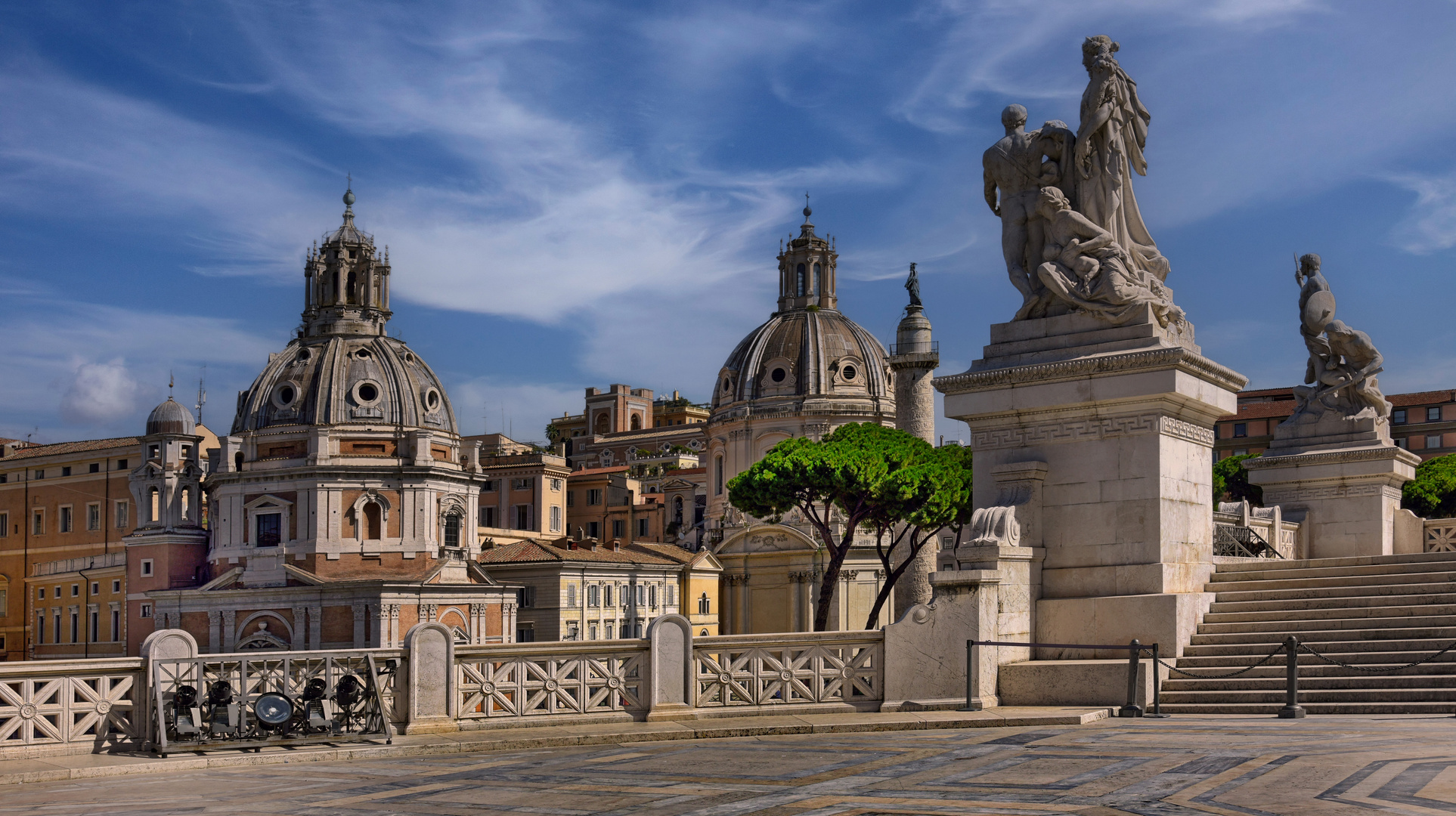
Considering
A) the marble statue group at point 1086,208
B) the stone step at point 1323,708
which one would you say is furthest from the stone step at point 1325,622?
the marble statue group at point 1086,208

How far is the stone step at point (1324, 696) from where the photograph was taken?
1339cm

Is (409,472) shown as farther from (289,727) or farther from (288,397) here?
(289,727)

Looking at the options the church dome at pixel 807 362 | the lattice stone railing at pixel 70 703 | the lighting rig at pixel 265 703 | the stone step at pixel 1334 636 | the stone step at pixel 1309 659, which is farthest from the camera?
the church dome at pixel 807 362

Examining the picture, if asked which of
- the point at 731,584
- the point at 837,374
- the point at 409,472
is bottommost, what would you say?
the point at 731,584

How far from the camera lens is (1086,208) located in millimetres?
16594

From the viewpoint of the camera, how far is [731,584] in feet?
369

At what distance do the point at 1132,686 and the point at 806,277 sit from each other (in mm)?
118067

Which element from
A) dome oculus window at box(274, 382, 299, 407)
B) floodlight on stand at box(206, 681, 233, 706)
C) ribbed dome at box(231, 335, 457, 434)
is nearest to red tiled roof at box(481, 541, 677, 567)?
ribbed dome at box(231, 335, 457, 434)

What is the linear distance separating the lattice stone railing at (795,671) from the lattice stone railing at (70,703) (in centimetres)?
559

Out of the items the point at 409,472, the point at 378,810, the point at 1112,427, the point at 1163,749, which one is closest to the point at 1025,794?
the point at 1163,749

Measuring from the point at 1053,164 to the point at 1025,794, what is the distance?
9231 millimetres

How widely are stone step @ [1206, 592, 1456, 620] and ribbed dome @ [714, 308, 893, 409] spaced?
104 metres

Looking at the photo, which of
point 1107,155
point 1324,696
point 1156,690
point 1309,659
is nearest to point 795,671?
point 1156,690

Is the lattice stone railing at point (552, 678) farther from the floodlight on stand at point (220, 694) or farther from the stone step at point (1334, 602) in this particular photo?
the stone step at point (1334, 602)
